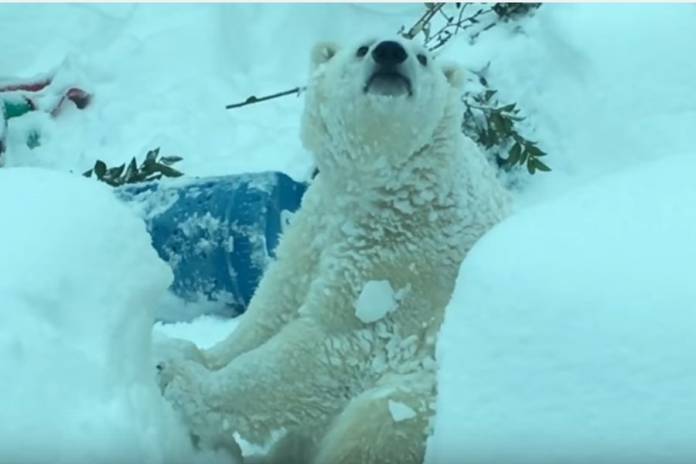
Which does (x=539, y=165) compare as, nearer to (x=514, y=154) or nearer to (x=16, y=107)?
(x=514, y=154)

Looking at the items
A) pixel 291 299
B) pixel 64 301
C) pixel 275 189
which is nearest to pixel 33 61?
pixel 275 189

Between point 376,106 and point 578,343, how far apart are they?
739 millimetres

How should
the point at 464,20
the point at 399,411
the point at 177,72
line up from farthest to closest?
the point at 177,72, the point at 464,20, the point at 399,411

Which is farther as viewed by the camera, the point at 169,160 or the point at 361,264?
the point at 169,160

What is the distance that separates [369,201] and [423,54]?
0.87 ft

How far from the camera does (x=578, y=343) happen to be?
5.24 feet

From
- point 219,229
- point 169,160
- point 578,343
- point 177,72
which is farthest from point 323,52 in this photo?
point 177,72

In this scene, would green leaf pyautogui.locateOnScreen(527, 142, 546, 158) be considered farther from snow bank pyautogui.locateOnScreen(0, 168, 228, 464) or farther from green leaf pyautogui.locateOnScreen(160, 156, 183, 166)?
snow bank pyautogui.locateOnScreen(0, 168, 228, 464)

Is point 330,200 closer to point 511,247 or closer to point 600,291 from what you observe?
point 511,247

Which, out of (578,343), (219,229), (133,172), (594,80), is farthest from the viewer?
(594,80)

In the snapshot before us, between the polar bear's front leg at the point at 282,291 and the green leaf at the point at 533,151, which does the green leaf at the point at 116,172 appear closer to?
the green leaf at the point at 533,151

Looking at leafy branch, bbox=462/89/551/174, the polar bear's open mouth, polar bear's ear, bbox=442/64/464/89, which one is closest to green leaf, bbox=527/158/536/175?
leafy branch, bbox=462/89/551/174

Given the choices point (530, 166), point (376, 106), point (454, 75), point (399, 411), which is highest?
point (530, 166)

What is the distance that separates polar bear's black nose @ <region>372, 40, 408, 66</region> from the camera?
2.20 m
